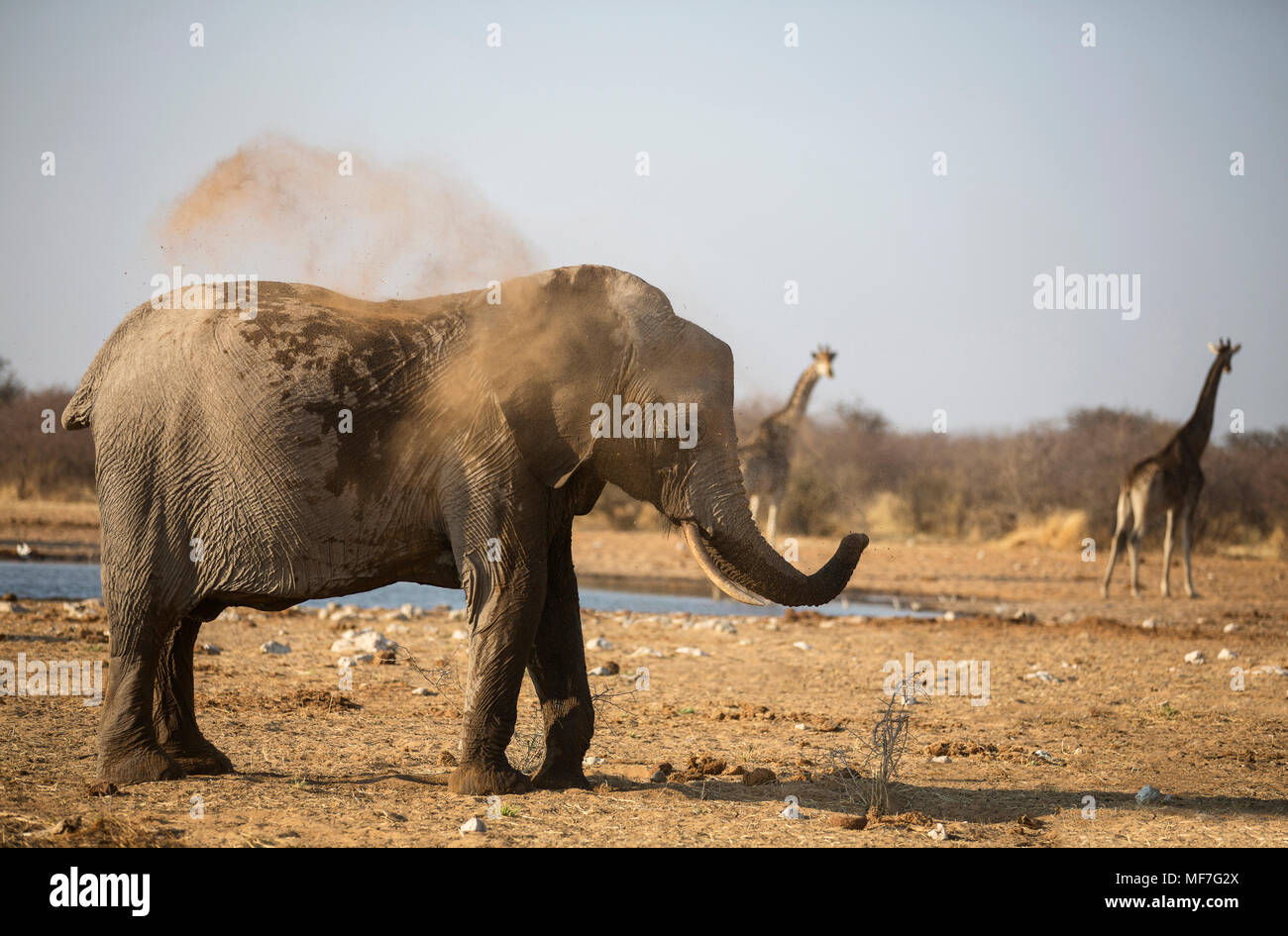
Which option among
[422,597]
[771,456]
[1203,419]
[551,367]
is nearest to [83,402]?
[551,367]

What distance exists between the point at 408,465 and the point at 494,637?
107 centimetres

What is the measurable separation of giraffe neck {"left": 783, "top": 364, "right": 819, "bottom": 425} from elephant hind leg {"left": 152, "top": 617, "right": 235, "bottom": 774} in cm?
1862

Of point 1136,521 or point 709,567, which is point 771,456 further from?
point 709,567

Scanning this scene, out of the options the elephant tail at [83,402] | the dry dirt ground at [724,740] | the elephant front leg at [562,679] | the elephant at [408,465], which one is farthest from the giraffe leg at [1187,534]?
the elephant tail at [83,402]

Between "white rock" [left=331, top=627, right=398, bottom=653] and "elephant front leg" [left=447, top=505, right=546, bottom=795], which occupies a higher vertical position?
"elephant front leg" [left=447, top=505, right=546, bottom=795]

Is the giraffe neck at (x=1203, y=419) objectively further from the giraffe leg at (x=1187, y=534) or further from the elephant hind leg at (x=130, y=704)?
the elephant hind leg at (x=130, y=704)

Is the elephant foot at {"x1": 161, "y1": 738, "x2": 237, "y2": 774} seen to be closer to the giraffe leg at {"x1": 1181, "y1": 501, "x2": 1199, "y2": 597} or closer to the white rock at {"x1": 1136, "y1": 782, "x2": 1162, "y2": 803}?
the white rock at {"x1": 1136, "y1": 782, "x2": 1162, "y2": 803}

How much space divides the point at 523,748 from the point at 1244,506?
33.8m

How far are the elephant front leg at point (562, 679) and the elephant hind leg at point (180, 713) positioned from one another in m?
1.97

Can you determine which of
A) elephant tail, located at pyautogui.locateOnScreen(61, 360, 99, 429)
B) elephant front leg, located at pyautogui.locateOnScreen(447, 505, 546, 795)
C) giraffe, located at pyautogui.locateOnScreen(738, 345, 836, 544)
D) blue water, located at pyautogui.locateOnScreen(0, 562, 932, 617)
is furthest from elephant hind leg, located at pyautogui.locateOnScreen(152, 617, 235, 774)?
giraffe, located at pyautogui.locateOnScreen(738, 345, 836, 544)

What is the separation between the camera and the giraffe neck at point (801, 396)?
25.4 metres

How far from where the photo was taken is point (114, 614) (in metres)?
7.03

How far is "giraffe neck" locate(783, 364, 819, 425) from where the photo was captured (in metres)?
25.4
